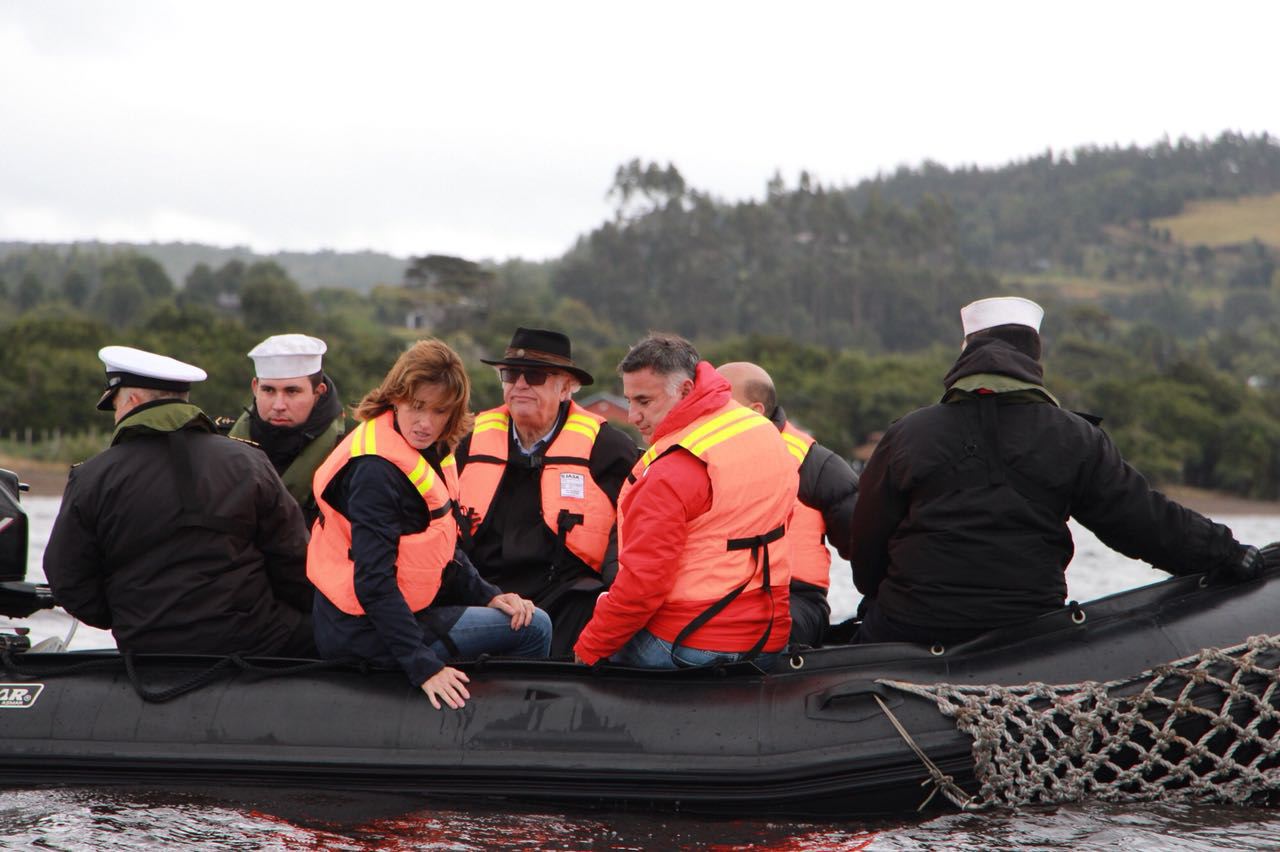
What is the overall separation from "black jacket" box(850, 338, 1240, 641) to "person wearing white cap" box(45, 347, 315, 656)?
6.03 feet

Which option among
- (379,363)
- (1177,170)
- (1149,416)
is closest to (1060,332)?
(1149,416)

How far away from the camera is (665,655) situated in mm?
4195

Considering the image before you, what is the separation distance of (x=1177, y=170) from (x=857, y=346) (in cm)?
7480

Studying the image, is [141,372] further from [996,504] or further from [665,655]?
[996,504]

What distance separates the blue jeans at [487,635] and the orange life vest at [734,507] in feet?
1.87

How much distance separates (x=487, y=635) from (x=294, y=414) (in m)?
1.35

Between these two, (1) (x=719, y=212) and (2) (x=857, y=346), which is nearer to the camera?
(2) (x=857, y=346)

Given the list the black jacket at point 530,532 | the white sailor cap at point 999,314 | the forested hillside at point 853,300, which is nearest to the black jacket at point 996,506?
the white sailor cap at point 999,314

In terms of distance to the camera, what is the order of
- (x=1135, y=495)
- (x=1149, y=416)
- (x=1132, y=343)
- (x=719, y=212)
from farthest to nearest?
1. (x=719, y=212)
2. (x=1132, y=343)
3. (x=1149, y=416)
4. (x=1135, y=495)

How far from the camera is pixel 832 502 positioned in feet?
16.3

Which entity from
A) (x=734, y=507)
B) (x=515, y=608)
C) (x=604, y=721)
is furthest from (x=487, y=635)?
(x=734, y=507)

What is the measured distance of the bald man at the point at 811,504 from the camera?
16.0 feet

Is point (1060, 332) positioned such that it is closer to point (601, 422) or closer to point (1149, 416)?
point (1149, 416)

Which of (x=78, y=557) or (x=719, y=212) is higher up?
(x=719, y=212)
